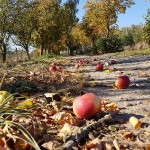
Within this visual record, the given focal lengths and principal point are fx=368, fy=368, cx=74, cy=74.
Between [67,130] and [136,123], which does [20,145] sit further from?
[136,123]

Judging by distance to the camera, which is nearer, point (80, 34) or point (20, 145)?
point (20, 145)

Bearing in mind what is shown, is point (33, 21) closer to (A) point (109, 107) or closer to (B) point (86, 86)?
(B) point (86, 86)

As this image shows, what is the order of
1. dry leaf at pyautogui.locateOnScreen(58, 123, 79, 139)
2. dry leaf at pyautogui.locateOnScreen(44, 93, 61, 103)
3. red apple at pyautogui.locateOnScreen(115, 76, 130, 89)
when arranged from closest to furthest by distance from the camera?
dry leaf at pyautogui.locateOnScreen(58, 123, 79, 139) < dry leaf at pyautogui.locateOnScreen(44, 93, 61, 103) < red apple at pyautogui.locateOnScreen(115, 76, 130, 89)

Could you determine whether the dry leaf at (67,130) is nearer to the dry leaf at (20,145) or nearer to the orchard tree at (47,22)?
the dry leaf at (20,145)

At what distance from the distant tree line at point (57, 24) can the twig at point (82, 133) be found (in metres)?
23.3

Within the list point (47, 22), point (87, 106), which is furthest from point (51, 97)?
point (47, 22)

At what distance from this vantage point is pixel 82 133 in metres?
3.12

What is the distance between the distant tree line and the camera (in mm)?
35125

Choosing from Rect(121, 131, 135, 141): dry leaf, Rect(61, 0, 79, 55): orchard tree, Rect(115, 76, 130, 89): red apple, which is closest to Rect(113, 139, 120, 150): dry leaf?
Rect(121, 131, 135, 141): dry leaf

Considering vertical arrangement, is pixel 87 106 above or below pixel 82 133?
above

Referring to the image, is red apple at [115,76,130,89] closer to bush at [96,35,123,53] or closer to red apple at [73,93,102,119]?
red apple at [73,93,102,119]

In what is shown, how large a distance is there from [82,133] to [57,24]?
4555cm

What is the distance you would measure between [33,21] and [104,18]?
994 cm

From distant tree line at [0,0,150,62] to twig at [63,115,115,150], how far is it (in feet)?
76.4
